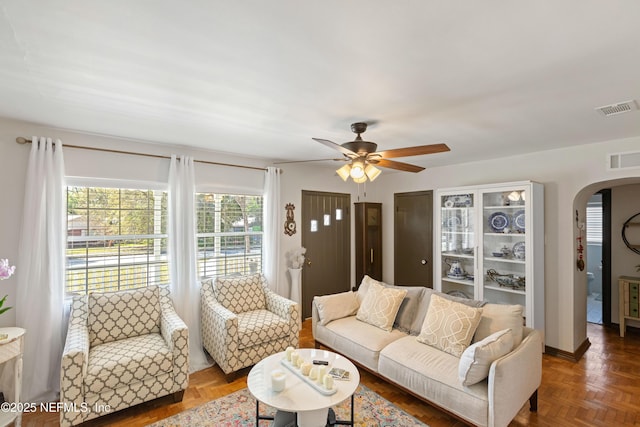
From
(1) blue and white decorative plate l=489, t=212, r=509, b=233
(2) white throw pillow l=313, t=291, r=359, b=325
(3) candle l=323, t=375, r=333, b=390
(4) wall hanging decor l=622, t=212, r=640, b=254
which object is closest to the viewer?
(3) candle l=323, t=375, r=333, b=390

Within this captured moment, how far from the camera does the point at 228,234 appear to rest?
3.90 meters

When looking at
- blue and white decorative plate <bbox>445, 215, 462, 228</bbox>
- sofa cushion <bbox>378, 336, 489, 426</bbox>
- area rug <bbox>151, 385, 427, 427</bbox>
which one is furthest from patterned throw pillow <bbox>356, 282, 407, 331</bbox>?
blue and white decorative plate <bbox>445, 215, 462, 228</bbox>

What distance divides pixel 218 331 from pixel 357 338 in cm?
140

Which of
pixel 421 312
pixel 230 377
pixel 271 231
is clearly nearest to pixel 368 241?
pixel 271 231

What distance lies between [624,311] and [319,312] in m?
4.19

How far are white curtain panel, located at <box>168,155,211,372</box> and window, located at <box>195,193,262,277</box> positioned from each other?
8.6 inches

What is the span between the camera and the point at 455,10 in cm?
121

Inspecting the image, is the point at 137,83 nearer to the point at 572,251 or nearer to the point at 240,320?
the point at 240,320

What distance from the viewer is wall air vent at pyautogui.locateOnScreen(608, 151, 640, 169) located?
299cm

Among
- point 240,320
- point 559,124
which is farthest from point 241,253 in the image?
point 559,124

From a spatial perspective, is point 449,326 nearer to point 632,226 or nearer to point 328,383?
point 328,383

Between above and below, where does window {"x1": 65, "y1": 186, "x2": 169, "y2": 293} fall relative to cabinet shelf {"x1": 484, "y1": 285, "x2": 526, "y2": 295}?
above

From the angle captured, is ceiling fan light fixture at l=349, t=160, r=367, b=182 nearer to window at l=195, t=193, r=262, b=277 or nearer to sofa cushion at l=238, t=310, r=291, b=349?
sofa cushion at l=238, t=310, r=291, b=349

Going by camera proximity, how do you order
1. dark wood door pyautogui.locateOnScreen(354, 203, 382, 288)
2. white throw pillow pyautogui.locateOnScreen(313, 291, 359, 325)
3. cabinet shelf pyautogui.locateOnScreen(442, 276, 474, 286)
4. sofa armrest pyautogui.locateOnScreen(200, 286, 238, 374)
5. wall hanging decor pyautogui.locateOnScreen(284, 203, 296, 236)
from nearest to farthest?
sofa armrest pyautogui.locateOnScreen(200, 286, 238, 374)
white throw pillow pyautogui.locateOnScreen(313, 291, 359, 325)
cabinet shelf pyautogui.locateOnScreen(442, 276, 474, 286)
wall hanging decor pyautogui.locateOnScreen(284, 203, 296, 236)
dark wood door pyautogui.locateOnScreen(354, 203, 382, 288)
